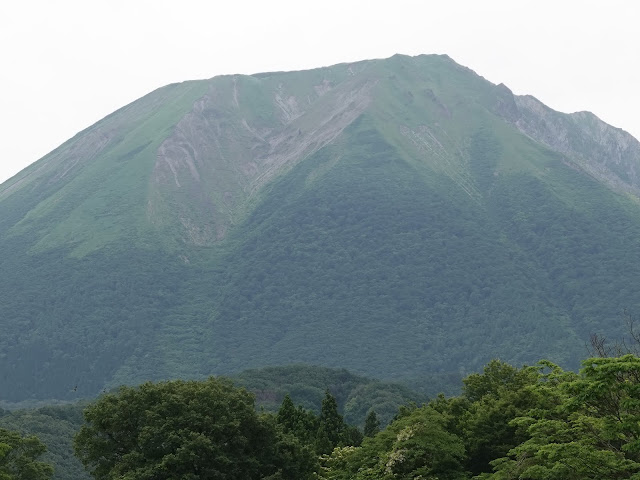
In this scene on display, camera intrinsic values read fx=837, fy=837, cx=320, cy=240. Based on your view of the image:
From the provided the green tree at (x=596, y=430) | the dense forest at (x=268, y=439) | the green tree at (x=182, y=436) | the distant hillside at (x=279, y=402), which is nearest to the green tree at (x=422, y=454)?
the dense forest at (x=268, y=439)

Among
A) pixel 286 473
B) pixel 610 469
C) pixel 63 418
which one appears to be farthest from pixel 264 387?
pixel 610 469

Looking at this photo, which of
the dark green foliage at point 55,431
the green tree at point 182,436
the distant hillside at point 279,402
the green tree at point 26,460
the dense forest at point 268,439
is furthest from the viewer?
the distant hillside at point 279,402

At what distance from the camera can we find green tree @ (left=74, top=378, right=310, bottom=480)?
3756 centimetres

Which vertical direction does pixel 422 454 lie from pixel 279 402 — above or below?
above

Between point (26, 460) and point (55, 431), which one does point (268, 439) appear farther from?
point (55, 431)

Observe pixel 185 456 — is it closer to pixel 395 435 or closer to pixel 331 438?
pixel 395 435

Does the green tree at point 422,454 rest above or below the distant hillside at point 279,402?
above

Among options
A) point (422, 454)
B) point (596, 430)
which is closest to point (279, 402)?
point (422, 454)

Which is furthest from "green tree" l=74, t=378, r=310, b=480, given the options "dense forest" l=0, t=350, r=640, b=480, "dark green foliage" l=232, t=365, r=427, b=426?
"dark green foliage" l=232, t=365, r=427, b=426

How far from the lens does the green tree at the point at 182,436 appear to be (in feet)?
123

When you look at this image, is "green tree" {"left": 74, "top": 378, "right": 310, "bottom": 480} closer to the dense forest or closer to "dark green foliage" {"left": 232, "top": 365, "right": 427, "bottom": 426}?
the dense forest

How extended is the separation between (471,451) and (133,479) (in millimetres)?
15492

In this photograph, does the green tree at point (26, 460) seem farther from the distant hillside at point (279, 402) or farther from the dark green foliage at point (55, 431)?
the distant hillside at point (279, 402)

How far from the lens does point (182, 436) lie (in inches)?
1491
